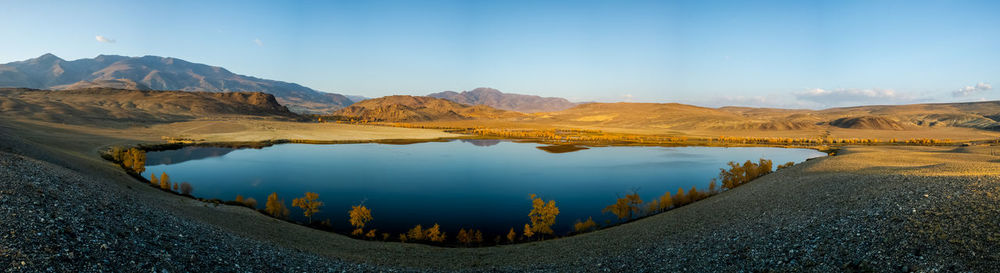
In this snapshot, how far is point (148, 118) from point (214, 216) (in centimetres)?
15259

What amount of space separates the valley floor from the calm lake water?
12.1 m

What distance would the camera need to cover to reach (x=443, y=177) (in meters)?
62.2

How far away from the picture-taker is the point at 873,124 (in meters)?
175

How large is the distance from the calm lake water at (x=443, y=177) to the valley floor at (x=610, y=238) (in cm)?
1215

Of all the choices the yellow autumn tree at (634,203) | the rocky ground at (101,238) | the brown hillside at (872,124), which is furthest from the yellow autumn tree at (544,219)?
the brown hillside at (872,124)

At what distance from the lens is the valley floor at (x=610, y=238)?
12.5 m

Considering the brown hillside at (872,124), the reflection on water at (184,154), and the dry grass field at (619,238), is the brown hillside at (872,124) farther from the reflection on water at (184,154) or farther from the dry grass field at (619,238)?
the reflection on water at (184,154)

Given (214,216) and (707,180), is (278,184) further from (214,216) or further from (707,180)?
(707,180)

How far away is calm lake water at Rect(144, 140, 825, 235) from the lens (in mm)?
42094

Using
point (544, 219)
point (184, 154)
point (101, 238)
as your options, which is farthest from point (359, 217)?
point (184, 154)

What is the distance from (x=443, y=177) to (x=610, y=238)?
39074 millimetres

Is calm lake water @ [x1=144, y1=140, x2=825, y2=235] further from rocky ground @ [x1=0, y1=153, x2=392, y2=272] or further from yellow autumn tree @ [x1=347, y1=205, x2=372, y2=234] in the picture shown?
rocky ground @ [x1=0, y1=153, x2=392, y2=272]

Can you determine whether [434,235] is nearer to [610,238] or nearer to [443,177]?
[610,238]

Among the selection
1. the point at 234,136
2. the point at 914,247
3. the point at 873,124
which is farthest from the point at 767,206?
the point at 873,124
